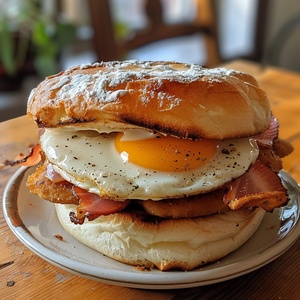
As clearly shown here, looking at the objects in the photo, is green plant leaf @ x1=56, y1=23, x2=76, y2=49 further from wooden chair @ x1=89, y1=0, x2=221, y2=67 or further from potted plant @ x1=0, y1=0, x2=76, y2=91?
wooden chair @ x1=89, y1=0, x2=221, y2=67

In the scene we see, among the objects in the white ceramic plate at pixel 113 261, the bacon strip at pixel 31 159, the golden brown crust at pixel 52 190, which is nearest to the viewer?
the white ceramic plate at pixel 113 261

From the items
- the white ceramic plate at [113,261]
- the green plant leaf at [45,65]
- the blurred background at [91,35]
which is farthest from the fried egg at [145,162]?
the green plant leaf at [45,65]

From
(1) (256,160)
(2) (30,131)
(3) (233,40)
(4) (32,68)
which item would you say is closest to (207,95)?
(1) (256,160)

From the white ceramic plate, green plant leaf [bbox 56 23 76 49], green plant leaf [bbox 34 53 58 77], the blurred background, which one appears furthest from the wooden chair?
the white ceramic plate

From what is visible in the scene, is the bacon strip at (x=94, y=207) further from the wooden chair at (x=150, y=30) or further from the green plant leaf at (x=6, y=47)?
the green plant leaf at (x=6, y=47)

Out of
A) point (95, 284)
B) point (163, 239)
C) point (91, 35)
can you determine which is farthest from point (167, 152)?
point (91, 35)

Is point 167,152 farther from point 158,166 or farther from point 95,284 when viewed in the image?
point 95,284

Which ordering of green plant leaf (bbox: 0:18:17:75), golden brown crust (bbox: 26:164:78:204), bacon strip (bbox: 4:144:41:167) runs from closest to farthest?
golden brown crust (bbox: 26:164:78:204) → bacon strip (bbox: 4:144:41:167) → green plant leaf (bbox: 0:18:17:75)
